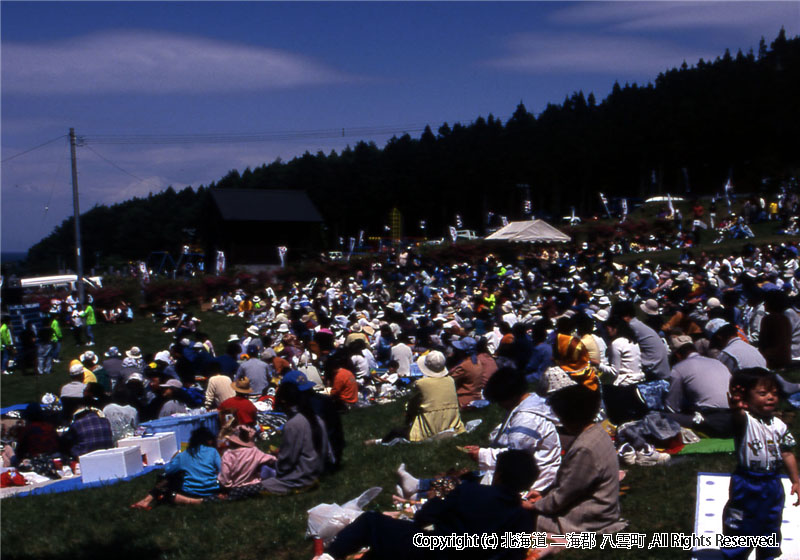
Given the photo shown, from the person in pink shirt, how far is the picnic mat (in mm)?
4158

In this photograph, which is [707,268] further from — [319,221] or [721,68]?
[721,68]

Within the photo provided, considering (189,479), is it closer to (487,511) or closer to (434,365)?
(434,365)

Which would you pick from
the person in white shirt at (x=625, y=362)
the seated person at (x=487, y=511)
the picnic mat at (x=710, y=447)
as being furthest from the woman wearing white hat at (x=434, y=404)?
the seated person at (x=487, y=511)

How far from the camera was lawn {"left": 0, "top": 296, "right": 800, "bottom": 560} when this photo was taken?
609cm

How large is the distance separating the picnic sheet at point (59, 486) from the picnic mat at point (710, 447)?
6.27 meters

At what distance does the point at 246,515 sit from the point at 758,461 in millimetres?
4499

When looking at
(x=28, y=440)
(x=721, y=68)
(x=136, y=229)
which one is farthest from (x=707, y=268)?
(x=136, y=229)

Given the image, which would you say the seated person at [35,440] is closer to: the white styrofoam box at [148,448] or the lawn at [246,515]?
the white styrofoam box at [148,448]

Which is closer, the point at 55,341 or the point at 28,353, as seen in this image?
the point at 28,353

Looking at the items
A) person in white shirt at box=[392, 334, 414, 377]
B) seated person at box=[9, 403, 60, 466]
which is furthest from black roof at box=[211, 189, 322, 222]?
seated person at box=[9, 403, 60, 466]

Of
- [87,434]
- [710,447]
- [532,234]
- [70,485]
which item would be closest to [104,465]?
[70,485]

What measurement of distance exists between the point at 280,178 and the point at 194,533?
80530 mm

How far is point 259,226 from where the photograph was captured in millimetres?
50156

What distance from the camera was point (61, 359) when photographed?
23953 millimetres
